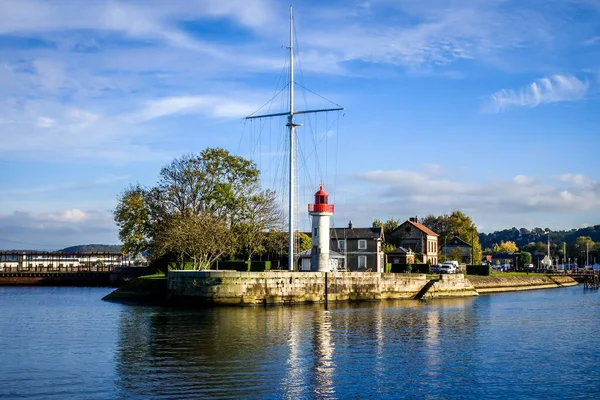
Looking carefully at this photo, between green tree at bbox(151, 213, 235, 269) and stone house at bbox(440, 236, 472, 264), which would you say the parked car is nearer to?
green tree at bbox(151, 213, 235, 269)

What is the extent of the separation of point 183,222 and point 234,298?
14.6 m

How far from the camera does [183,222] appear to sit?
68500mm

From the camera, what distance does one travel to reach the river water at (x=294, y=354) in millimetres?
26125

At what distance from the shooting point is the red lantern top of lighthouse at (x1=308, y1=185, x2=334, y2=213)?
67.8 meters

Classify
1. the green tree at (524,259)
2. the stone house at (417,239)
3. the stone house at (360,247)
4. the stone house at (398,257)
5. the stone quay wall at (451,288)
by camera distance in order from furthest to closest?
the green tree at (524,259)
the stone house at (417,239)
the stone house at (398,257)
the stone house at (360,247)
the stone quay wall at (451,288)

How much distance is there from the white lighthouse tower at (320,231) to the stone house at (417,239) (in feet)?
143

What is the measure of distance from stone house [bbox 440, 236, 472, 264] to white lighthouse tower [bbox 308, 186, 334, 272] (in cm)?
6306

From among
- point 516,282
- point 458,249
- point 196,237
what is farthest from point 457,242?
point 196,237

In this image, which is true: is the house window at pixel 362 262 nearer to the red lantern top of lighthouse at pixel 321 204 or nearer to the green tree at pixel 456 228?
the red lantern top of lighthouse at pixel 321 204

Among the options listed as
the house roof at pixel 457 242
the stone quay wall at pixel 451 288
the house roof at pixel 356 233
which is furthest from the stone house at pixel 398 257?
the house roof at pixel 457 242

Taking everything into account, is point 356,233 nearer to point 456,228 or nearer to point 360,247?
point 360,247

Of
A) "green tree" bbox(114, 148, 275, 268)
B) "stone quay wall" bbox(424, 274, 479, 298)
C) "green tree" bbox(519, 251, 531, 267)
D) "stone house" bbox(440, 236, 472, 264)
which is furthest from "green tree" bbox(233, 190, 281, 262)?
"green tree" bbox(519, 251, 531, 267)

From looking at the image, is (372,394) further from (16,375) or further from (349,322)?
(349,322)

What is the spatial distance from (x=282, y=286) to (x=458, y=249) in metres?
76.2
